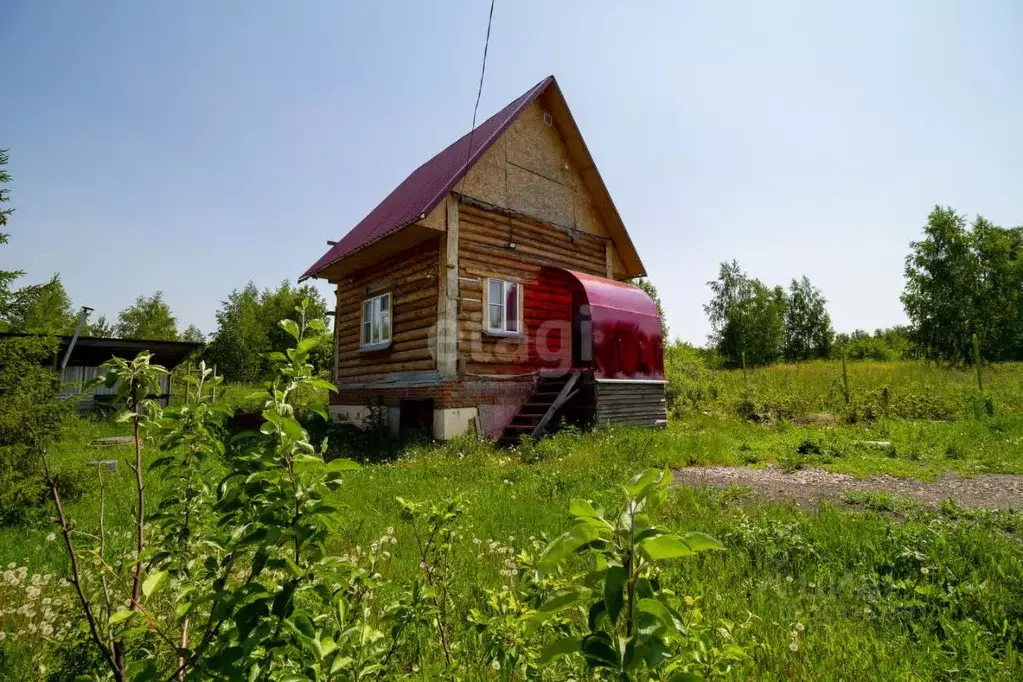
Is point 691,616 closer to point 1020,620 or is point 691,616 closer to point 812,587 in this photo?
point 812,587

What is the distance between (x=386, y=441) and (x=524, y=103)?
8984mm

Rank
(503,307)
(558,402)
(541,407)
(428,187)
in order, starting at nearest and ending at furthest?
1. (558,402)
2. (541,407)
3. (503,307)
4. (428,187)

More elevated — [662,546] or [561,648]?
[662,546]

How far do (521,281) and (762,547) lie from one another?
30.3 feet

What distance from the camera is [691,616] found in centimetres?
151

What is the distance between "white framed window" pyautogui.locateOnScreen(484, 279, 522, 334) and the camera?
12.0 meters

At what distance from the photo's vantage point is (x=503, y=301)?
12.2 metres

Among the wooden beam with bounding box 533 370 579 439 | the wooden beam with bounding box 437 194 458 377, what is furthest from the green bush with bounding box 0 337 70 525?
the wooden beam with bounding box 533 370 579 439

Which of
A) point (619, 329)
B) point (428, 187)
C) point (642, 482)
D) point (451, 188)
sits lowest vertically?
point (642, 482)

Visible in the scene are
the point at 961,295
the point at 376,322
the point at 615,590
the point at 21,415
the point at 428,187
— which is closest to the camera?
the point at 615,590

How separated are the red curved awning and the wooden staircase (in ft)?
2.73

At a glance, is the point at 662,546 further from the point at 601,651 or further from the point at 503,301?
the point at 503,301

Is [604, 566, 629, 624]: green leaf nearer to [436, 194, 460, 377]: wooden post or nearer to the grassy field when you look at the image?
the grassy field

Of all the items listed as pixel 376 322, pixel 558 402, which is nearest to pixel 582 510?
pixel 558 402
